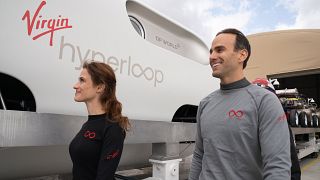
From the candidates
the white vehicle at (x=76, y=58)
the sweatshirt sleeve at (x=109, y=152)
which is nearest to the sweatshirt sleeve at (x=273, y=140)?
the sweatshirt sleeve at (x=109, y=152)

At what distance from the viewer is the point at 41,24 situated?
1561 mm

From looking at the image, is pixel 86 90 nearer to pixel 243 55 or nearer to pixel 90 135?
pixel 90 135

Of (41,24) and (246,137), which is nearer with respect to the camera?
(246,137)

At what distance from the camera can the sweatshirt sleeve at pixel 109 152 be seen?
1184 millimetres

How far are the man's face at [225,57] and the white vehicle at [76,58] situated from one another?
82 centimetres

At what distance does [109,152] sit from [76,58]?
0.73 m

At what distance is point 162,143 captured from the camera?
228 centimetres

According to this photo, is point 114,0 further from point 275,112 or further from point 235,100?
point 275,112

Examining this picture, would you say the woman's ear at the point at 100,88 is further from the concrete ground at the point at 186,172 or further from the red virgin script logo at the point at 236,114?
the concrete ground at the point at 186,172

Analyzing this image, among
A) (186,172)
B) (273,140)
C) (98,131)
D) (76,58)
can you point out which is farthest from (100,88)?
(186,172)

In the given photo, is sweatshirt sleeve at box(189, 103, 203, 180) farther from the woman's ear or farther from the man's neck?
the woman's ear

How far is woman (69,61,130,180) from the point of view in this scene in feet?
3.98

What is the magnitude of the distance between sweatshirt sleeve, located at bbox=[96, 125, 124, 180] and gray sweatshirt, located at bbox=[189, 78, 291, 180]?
380 mm

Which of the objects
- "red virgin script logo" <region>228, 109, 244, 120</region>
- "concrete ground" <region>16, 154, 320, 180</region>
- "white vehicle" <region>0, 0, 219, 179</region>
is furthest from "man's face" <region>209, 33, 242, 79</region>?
"concrete ground" <region>16, 154, 320, 180</region>
